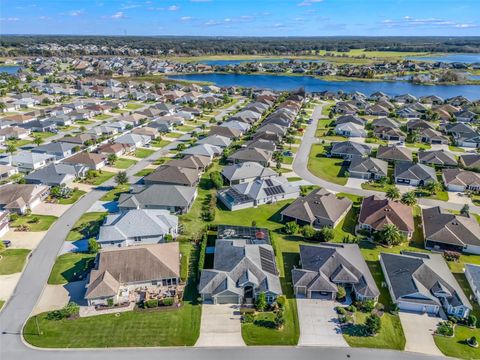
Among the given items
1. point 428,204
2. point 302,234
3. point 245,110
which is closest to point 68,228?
point 302,234

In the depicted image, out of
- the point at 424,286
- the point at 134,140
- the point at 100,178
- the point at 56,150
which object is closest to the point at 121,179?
the point at 100,178

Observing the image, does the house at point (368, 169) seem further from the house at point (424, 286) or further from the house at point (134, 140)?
the house at point (134, 140)

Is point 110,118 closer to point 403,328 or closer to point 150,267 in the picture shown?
point 150,267

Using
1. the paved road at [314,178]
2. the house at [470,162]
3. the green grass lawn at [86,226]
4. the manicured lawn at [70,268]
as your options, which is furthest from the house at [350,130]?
the manicured lawn at [70,268]

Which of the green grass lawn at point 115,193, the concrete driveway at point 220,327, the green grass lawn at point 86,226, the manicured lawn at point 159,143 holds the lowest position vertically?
the concrete driveway at point 220,327

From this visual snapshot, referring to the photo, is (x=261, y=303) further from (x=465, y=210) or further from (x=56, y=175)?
(x=56, y=175)

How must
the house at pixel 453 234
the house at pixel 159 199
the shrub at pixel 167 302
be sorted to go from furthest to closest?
the house at pixel 159 199, the house at pixel 453 234, the shrub at pixel 167 302
